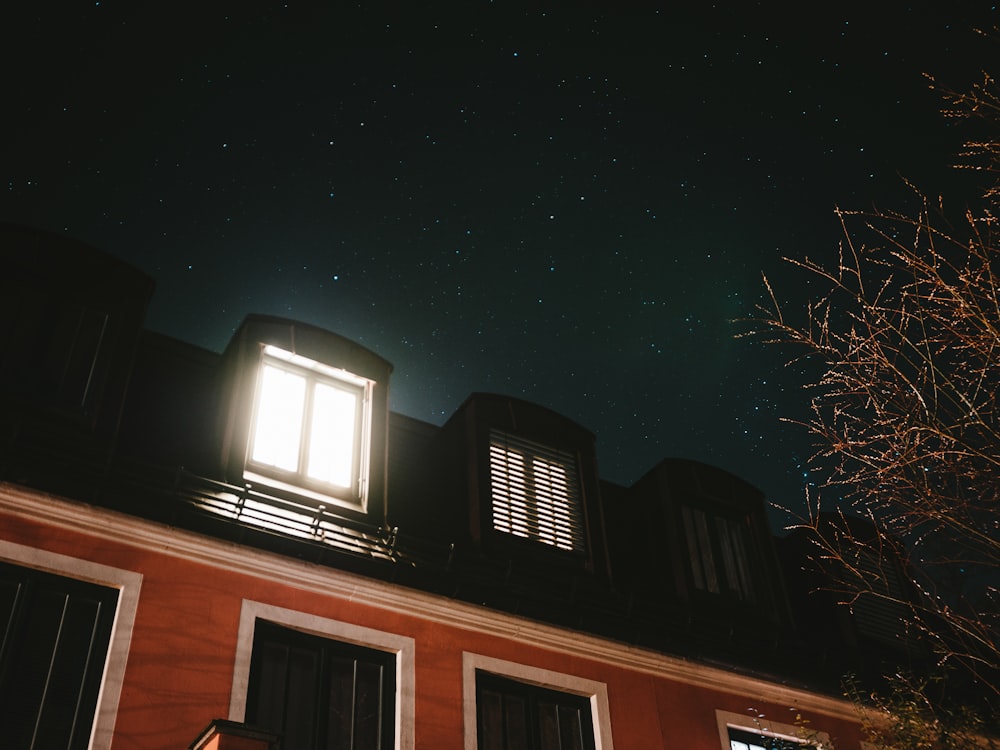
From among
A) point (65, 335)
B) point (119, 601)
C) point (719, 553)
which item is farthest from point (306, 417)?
point (719, 553)

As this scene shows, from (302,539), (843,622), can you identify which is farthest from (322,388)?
(843,622)

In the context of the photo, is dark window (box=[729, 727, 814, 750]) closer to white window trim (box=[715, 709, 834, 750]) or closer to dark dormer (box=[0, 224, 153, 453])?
white window trim (box=[715, 709, 834, 750])

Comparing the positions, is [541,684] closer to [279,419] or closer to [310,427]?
[310,427]

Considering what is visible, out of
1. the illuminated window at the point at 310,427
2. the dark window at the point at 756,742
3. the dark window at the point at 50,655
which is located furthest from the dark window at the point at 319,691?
the dark window at the point at 756,742

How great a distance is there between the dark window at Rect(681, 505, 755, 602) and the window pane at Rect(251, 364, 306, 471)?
5.80 meters

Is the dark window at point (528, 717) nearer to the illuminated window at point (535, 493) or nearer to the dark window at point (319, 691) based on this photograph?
the dark window at point (319, 691)

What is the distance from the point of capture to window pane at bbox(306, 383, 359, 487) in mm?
10867

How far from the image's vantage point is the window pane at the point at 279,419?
1061 centimetres

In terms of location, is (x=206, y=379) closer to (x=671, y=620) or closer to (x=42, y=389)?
(x=42, y=389)

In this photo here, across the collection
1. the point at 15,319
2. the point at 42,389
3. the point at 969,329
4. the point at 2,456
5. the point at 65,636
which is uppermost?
the point at 15,319

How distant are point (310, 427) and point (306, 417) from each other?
14cm

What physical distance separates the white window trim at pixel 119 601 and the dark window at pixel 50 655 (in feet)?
0.23

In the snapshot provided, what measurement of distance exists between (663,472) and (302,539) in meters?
6.10

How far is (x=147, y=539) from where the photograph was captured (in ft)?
28.8
